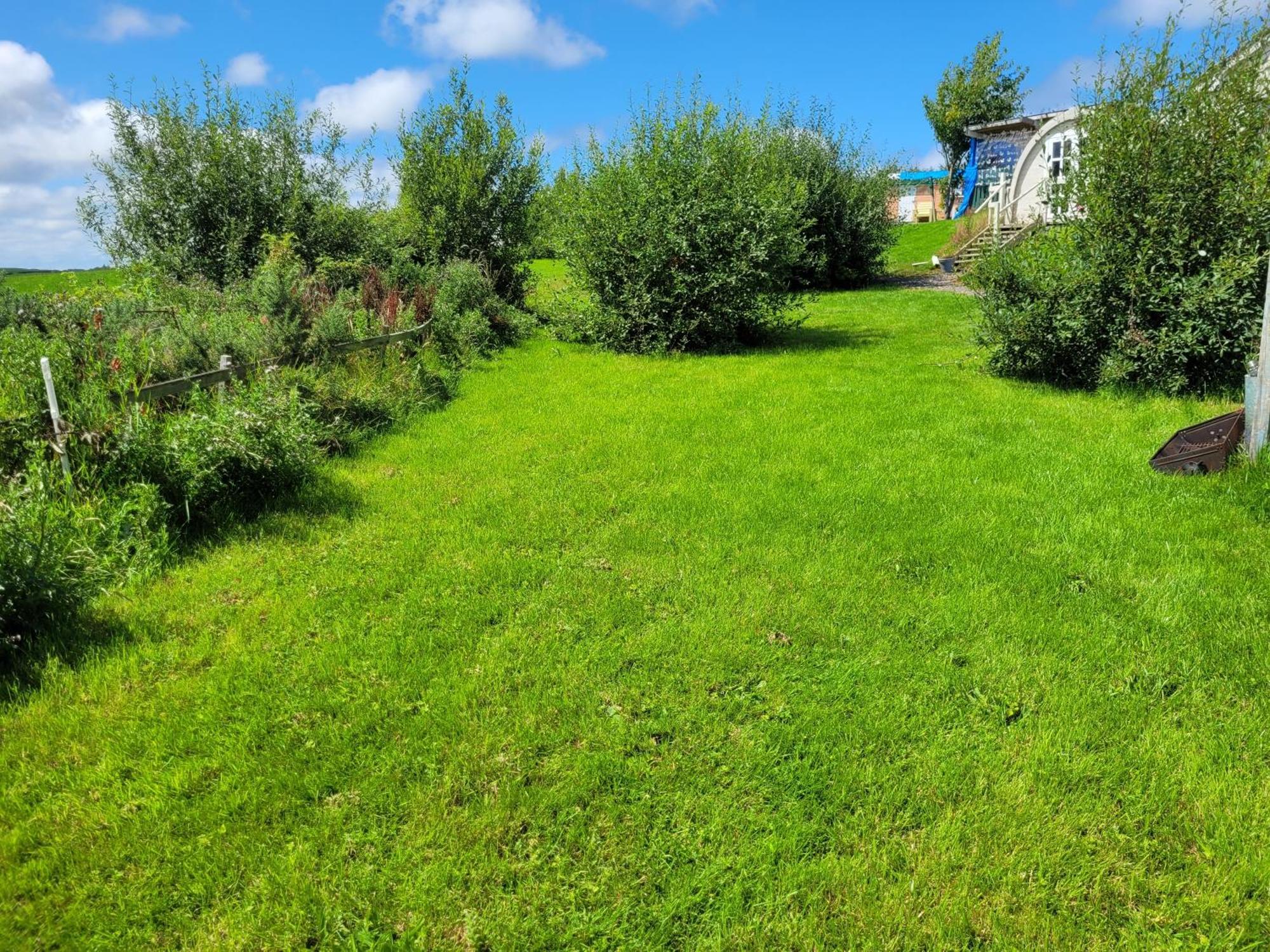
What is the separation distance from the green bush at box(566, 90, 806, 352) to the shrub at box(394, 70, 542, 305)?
4.88 meters

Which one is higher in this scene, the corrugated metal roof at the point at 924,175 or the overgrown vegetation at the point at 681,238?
the corrugated metal roof at the point at 924,175

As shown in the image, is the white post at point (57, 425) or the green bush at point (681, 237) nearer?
the white post at point (57, 425)

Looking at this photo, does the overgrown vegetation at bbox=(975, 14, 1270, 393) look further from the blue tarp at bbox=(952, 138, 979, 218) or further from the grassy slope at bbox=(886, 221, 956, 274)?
the blue tarp at bbox=(952, 138, 979, 218)

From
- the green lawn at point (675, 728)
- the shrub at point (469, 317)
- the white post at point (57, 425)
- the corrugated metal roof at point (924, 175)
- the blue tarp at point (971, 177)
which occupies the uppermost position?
the corrugated metal roof at point (924, 175)

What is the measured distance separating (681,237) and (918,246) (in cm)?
2750

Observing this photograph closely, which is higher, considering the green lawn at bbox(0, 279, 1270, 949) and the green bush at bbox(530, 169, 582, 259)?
the green bush at bbox(530, 169, 582, 259)

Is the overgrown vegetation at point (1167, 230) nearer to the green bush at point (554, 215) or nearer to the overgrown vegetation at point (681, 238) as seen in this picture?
the overgrown vegetation at point (681, 238)

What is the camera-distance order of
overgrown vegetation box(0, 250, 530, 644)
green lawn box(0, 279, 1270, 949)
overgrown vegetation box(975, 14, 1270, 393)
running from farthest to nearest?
1. overgrown vegetation box(975, 14, 1270, 393)
2. overgrown vegetation box(0, 250, 530, 644)
3. green lawn box(0, 279, 1270, 949)

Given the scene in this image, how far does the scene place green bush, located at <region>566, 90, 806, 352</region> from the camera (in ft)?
38.6

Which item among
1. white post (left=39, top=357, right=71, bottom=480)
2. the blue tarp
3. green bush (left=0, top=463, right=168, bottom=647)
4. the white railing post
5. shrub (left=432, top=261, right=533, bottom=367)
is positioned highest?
the blue tarp

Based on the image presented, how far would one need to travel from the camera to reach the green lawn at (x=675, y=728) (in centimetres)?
241

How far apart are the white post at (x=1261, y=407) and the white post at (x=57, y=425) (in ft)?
28.1

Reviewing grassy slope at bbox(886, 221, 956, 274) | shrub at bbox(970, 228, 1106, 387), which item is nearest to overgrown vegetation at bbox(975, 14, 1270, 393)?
shrub at bbox(970, 228, 1106, 387)

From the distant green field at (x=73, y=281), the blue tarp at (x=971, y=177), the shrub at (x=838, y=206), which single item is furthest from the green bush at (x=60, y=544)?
the blue tarp at (x=971, y=177)
